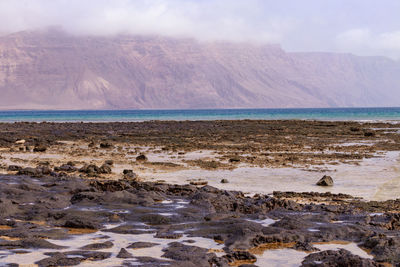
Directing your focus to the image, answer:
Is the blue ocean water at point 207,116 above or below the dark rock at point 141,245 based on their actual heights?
above

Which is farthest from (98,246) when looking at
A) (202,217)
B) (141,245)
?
(202,217)

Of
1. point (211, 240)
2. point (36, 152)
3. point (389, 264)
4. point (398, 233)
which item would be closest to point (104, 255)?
point (211, 240)

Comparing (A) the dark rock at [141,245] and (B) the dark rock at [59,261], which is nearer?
(B) the dark rock at [59,261]

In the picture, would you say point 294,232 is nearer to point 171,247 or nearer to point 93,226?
point 171,247

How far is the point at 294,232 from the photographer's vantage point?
873 cm

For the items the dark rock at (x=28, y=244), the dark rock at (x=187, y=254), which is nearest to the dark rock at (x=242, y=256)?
the dark rock at (x=187, y=254)

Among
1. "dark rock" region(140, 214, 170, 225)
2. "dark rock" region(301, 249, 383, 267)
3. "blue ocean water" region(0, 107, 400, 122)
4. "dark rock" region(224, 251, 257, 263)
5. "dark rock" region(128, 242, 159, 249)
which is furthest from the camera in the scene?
"blue ocean water" region(0, 107, 400, 122)

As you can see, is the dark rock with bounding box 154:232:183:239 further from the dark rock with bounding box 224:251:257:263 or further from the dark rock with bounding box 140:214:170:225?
the dark rock with bounding box 224:251:257:263

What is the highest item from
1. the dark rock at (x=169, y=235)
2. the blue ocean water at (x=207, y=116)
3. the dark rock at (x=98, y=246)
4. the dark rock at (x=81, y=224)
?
the blue ocean water at (x=207, y=116)

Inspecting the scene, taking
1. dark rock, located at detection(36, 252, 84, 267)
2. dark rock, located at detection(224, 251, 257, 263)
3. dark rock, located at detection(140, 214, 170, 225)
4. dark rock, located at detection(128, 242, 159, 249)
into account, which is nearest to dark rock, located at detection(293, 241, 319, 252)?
dark rock, located at detection(224, 251, 257, 263)

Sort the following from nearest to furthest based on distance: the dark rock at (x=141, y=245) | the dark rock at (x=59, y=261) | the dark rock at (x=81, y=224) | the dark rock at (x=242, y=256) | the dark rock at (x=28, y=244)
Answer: the dark rock at (x=59, y=261)
the dark rock at (x=242, y=256)
the dark rock at (x=28, y=244)
the dark rock at (x=141, y=245)
the dark rock at (x=81, y=224)

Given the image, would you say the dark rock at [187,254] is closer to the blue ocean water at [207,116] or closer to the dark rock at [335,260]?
the dark rock at [335,260]

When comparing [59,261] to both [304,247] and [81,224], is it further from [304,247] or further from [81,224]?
[304,247]

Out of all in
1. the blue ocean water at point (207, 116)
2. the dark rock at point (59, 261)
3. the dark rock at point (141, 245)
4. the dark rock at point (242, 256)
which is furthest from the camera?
the blue ocean water at point (207, 116)
